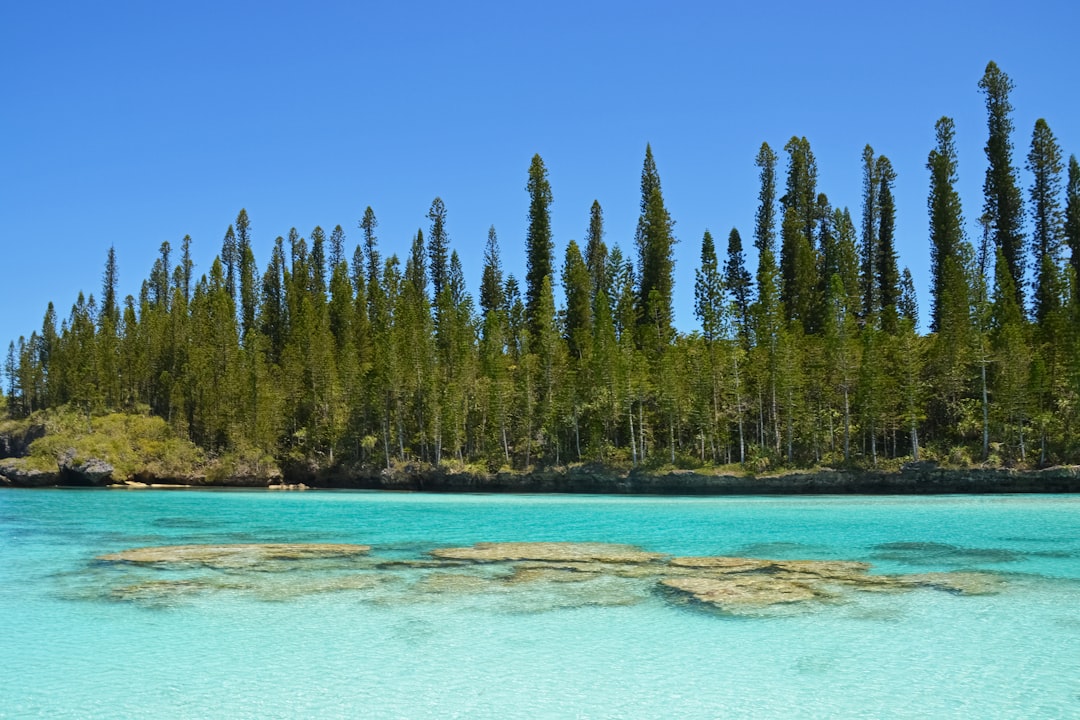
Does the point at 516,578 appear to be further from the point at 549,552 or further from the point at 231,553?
the point at 231,553

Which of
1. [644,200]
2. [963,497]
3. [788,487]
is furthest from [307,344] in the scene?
[963,497]

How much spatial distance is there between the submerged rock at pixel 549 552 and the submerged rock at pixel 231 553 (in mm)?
2573

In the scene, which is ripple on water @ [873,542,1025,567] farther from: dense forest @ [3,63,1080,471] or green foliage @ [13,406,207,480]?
green foliage @ [13,406,207,480]

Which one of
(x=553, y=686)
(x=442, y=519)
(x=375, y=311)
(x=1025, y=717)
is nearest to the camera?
(x=1025, y=717)

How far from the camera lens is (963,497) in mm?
34781

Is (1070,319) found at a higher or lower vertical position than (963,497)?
higher

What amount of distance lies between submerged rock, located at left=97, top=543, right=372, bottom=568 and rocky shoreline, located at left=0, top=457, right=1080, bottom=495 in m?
29.4

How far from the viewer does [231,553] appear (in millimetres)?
17484

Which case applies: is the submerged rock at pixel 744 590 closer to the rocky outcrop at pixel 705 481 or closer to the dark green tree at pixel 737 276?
the rocky outcrop at pixel 705 481

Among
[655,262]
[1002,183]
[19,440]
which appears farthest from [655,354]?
[19,440]

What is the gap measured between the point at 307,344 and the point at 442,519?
4281cm

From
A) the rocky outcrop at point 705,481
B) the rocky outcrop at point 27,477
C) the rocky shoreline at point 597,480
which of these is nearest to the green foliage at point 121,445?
the rocky outcrop at point 27,477

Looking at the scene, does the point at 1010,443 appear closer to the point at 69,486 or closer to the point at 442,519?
the point at 442,519

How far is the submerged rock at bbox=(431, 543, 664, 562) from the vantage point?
1598 cm
